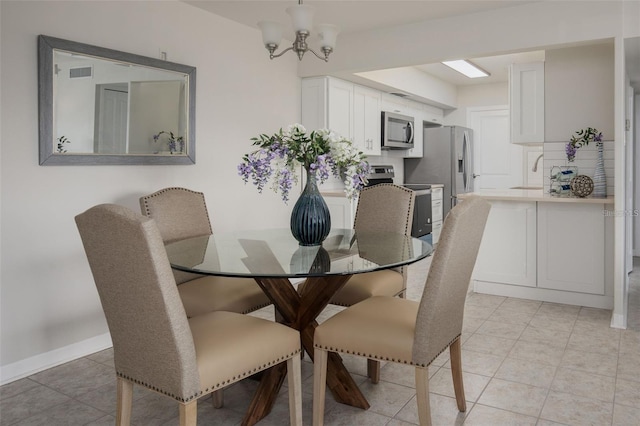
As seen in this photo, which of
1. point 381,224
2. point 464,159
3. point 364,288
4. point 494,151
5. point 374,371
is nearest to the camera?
point 374,371

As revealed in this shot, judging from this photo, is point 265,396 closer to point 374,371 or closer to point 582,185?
point 374,371

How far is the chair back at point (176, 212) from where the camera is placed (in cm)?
287

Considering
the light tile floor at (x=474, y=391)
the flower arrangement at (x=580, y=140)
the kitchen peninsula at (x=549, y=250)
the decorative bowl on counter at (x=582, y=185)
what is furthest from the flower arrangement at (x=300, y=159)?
the flower arrangement at (x=580, y=140)

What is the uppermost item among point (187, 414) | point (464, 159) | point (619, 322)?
point (464, 159)

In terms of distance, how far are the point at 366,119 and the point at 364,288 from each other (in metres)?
3.11

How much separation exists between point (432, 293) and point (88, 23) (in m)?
2.54

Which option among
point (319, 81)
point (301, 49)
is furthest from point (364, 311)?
point (319, 81)

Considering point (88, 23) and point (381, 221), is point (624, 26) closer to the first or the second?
point (381, 221)

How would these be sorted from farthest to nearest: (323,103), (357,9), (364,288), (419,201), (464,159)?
(464,159), (419,201), (323,103), (357,9), (364,288)

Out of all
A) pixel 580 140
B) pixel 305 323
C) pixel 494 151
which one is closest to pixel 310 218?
pixel 305 323

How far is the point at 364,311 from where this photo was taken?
2.12 metres

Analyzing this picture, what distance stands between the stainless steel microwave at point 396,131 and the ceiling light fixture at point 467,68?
0.82 meters

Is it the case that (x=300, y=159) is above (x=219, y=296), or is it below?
above

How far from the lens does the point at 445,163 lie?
6711 millimetres
